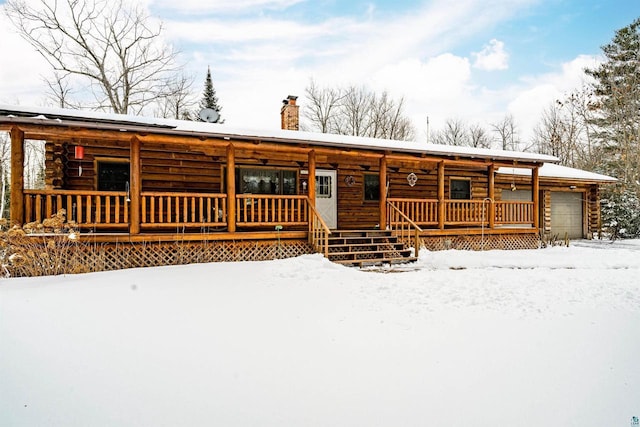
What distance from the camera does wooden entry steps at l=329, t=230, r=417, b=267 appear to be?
8.88m

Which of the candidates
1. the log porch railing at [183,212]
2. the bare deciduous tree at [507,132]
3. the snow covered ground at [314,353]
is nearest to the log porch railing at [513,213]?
the snow covered ground at [314,353]

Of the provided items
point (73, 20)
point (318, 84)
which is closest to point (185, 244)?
point (73, 20)

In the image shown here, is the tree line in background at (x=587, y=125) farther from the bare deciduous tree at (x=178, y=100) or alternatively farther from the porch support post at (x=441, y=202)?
the bare deciduous tree at (x=178, y=100)

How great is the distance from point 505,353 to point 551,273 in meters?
5.25

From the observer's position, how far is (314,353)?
11.4 ft

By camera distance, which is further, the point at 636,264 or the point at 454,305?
the point at 636,264

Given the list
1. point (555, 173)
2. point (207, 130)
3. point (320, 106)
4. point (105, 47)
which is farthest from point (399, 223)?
point (320, 106)

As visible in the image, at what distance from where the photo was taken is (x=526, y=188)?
632 inches

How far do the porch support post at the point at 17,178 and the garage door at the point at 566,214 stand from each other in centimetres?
1979

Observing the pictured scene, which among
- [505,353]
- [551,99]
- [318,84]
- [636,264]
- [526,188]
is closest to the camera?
[505,353]

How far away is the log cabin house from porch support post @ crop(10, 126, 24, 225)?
2 cm

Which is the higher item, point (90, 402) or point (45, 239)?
point (45, 239)

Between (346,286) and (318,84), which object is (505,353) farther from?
(318,84)

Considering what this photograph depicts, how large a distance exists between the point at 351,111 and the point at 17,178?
29.1 m
